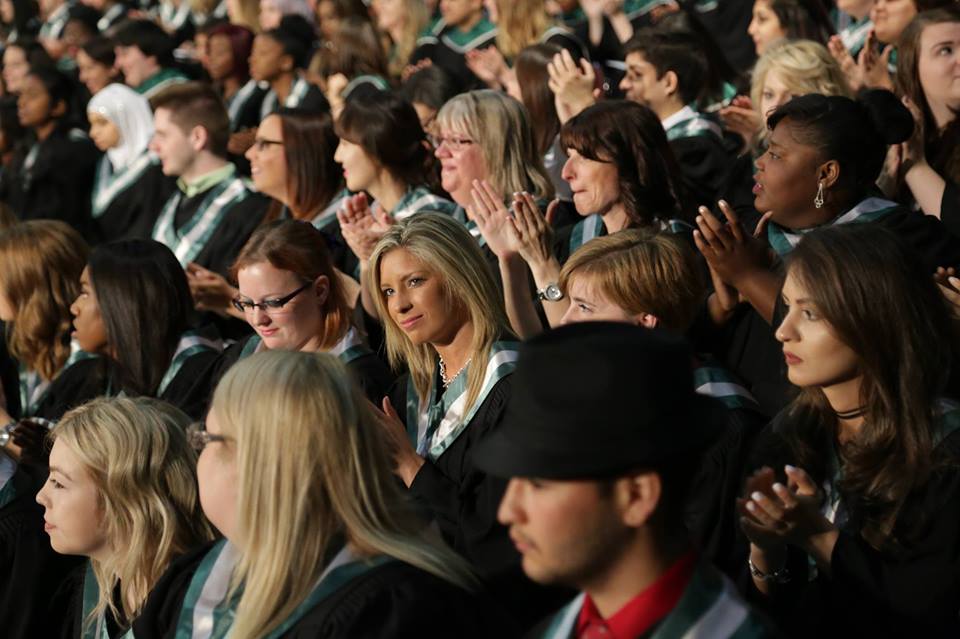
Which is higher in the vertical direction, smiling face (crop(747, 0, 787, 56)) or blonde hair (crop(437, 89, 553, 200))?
blonde hair (crop(437, 89, 553, 200))

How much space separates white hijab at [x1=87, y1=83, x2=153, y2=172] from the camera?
10.5m

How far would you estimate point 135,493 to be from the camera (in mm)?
4195

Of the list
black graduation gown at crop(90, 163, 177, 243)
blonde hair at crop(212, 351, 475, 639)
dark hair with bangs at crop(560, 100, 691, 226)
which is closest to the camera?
blonde hair at crop(212, 351, 475, 639)

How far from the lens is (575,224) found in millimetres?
6270

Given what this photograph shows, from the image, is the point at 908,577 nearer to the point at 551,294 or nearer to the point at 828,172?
the point at 551,294

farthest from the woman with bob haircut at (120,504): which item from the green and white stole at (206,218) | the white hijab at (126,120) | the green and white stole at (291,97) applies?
the green and white stole at (291,97)

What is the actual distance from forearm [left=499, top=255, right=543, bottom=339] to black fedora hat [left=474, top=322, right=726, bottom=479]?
2805 millimetres

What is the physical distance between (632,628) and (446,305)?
238 centimetres

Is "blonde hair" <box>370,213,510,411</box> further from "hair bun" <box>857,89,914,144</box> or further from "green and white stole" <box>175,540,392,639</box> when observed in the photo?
"hair bun" <box>857,89,914,144</box>

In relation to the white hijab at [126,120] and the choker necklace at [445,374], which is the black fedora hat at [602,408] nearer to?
the choker necklace at [445,374]

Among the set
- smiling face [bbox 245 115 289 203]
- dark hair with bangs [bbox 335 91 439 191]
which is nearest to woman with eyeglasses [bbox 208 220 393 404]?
dark hair with bangs [bbox 335 91 439 191]

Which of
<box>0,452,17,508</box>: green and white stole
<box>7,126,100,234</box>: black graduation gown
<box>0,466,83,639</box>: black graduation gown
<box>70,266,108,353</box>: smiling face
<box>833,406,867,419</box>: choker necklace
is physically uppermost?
<box>833,406,867,419</box>: choker necklace

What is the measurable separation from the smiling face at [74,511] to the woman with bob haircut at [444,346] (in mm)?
896

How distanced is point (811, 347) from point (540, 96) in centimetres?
406
